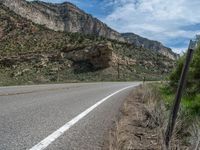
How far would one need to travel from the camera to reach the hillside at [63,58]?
58.6 m

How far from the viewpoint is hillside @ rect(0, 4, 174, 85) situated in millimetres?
58625

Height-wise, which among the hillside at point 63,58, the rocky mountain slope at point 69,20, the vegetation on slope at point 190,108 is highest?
the rocky mountain slope at point 69,20

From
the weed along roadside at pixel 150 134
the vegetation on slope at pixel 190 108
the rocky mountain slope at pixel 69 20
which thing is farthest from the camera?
the rocky mountain slope at pixel 69 20

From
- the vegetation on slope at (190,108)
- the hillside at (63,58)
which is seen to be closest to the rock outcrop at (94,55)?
the hillside at (63,58)

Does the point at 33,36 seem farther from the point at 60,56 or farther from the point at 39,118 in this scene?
the point at 39,118

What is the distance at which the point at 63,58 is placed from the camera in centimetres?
6456

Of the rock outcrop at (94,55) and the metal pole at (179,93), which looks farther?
the rock outcrop at (94,55)

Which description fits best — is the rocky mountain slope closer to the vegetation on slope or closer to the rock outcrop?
the rock outcrop

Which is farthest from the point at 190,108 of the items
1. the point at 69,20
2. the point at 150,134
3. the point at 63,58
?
the point at 69,20

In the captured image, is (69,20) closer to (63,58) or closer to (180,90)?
(63,58)

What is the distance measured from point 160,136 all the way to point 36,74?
163 feet

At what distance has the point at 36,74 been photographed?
5512 cm

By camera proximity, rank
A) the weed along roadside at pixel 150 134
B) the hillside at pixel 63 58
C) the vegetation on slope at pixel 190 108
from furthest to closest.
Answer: the hillside at pixel 63 58 → the vegetation on slope at pixel 190 108 → the weed along roadside at pixel 150 134

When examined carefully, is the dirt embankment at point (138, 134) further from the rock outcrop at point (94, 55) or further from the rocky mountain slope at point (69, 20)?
the rocky mountain slope at point (69, 20)
